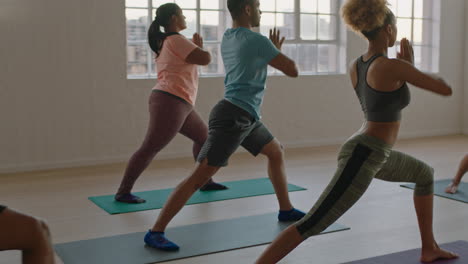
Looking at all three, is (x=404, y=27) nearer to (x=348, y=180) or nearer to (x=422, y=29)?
(x=422, y=29)

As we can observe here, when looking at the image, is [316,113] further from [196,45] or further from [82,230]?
[82,230]

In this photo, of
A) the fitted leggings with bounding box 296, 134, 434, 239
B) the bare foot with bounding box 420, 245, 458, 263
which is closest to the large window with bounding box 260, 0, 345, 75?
the bare foot with bounding box 420, 245, 458, 263

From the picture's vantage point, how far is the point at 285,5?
6.70m

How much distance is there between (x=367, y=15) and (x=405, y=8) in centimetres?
537

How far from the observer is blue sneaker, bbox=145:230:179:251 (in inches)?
122

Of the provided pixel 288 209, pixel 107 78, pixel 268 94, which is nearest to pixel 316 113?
pixel 268 94

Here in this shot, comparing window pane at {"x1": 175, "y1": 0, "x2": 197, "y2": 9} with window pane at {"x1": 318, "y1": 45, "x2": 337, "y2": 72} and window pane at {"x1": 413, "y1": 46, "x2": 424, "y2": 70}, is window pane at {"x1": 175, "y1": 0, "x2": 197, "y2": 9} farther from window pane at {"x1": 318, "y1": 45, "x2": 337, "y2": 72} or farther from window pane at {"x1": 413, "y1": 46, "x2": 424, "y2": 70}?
window pane at {"x1": 413, "y1": 46, "x2": 424, "y2": 70}

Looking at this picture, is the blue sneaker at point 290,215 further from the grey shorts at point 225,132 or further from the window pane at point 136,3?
the window pane at point 136,3

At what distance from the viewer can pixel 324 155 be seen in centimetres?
623

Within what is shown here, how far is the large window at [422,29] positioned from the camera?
24.8 feet

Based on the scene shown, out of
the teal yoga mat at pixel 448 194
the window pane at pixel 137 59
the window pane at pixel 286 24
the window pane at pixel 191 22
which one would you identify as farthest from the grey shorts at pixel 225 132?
the window pane at pixel 286 24

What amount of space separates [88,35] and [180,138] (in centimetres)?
132

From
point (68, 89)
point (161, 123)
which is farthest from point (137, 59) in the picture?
point (161, 123)

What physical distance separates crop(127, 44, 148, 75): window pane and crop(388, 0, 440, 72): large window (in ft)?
10.2
